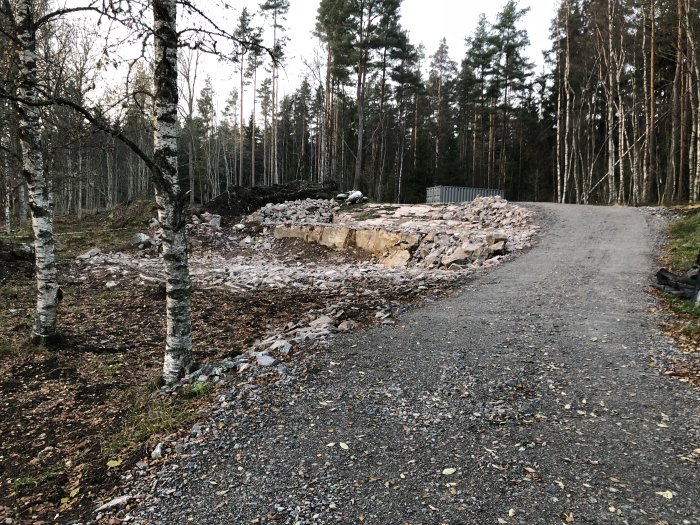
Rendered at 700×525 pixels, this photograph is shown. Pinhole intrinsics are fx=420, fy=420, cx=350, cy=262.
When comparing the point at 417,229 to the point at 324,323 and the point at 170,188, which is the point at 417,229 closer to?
the point at 324,323

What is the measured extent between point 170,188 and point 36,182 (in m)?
3.37

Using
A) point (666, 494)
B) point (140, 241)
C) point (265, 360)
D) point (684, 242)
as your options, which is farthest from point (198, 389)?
point (140, 241)

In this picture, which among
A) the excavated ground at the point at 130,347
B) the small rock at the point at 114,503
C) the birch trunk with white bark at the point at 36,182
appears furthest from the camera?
the birch trunk with white bark at the point at 36,182

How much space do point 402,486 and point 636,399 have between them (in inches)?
96.6

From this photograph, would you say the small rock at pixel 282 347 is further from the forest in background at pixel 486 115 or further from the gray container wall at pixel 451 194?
the gray container wall at pixel 451 194

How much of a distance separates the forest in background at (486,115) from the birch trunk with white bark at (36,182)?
34cm

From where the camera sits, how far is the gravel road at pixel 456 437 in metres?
2.61

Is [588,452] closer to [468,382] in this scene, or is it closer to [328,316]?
[468,382]

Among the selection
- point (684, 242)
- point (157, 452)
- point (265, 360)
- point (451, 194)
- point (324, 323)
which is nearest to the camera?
point (157, 452)

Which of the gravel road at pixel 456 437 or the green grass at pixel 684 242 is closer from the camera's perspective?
the gravel road at pixel 456 437

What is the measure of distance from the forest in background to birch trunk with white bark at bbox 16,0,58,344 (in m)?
0.34

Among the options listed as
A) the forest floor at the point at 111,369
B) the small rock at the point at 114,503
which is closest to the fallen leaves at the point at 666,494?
the forest floor at the point at 111,369

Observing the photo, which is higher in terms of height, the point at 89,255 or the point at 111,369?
the point at 89,255

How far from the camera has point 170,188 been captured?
4250 millimetres
